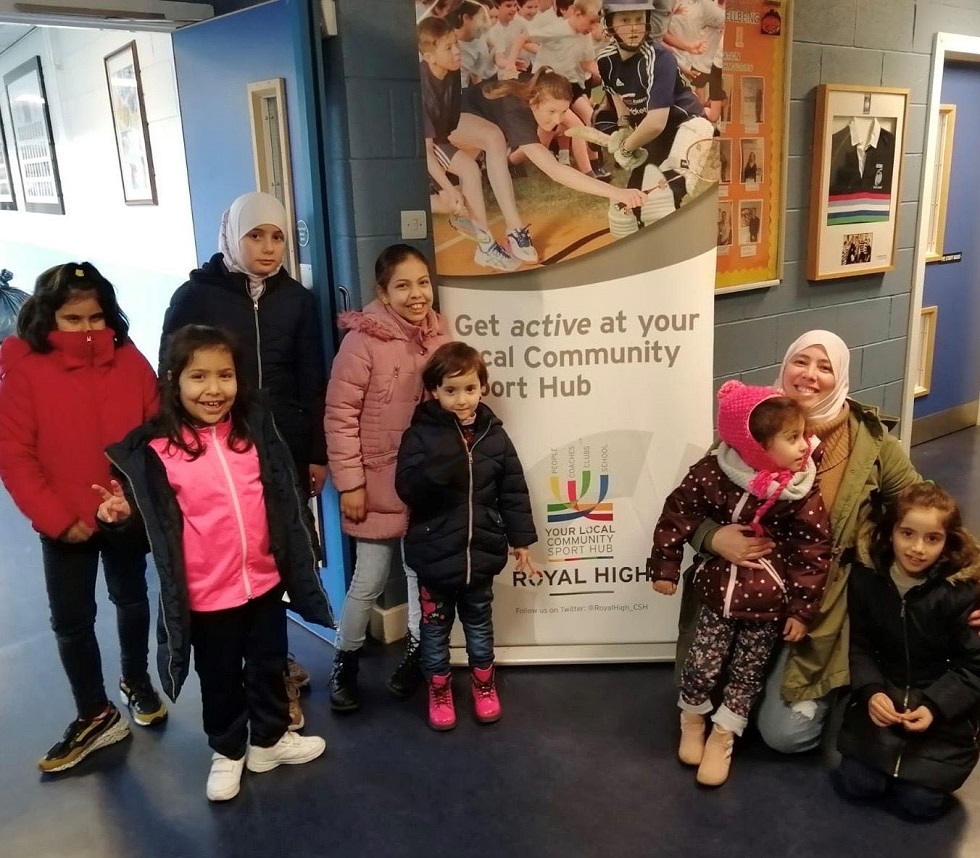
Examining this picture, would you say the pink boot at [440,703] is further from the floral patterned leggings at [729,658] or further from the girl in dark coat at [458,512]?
the floral patterned leggings at [729,658]

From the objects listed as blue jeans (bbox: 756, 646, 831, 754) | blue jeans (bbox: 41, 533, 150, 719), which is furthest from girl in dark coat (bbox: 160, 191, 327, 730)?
blue jeans (bbox: 756, 646, 831, 754)

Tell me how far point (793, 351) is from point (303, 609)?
131 cm

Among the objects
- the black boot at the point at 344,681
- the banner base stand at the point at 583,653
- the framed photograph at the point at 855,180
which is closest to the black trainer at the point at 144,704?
the black boot at the point at 344,681

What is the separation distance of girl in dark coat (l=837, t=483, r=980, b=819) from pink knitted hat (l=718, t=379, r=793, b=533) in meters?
0.27

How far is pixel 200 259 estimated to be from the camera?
3076 millimetres

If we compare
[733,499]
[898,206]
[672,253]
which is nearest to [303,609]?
[733,499]

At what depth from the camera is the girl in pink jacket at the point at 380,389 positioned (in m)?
2.20

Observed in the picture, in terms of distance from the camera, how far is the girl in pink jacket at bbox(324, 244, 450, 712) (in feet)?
7.21

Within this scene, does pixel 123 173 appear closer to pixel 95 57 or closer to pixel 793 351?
pixel 95 57

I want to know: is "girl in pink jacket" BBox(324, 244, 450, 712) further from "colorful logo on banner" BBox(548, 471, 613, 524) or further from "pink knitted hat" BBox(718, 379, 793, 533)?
"pink knitted hat" BBox(718, 379, 793, 533)

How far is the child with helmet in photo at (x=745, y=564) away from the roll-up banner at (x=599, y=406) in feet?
1.01

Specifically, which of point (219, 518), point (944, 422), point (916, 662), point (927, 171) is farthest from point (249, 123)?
point (944, 422)

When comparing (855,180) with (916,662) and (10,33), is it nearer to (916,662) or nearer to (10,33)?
(916,662)

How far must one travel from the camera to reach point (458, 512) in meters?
2.18
